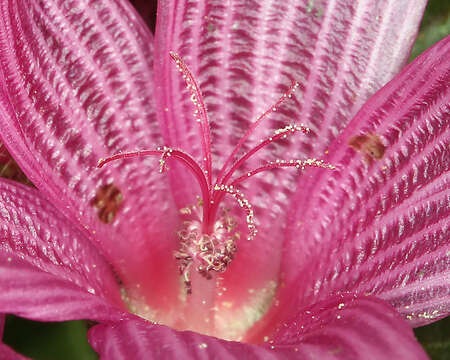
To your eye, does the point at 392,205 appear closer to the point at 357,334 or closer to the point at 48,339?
the point at 357,334

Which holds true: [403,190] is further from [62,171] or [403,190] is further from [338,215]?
[62,171]

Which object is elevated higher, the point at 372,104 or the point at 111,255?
the point at 372,104

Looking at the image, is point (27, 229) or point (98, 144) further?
point (98, 144)

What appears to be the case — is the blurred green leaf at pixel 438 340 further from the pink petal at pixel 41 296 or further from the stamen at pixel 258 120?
the pink petal at pixel 41 296

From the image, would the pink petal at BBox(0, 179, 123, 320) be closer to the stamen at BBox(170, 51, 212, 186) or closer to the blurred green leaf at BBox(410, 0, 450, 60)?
the stamen at BBox(170, 51, 212, 186)

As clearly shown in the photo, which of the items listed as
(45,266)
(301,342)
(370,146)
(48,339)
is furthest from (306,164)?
(48,339)


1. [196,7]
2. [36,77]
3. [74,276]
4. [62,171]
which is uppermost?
[196,7]

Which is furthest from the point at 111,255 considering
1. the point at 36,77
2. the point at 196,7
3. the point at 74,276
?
the point at 196,7
